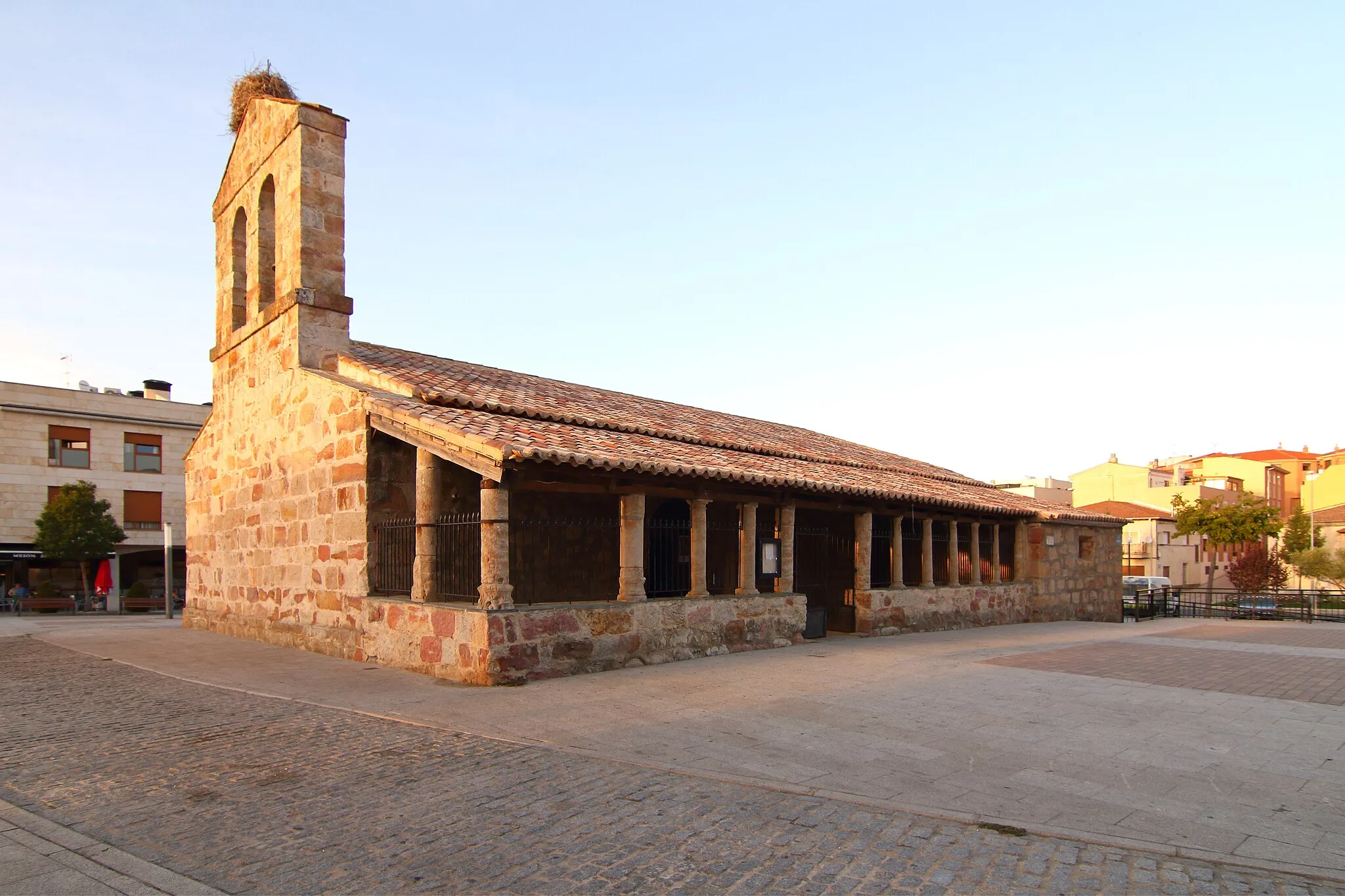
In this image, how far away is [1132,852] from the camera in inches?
159

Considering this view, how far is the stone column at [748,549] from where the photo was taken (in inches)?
464

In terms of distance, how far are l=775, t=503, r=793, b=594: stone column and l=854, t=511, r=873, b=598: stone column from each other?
220 cm

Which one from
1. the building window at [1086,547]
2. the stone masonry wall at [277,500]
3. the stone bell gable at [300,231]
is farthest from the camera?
the building window at [1086,547]

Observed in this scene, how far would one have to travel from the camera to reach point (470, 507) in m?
11.9

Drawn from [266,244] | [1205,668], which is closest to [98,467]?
[266,244]

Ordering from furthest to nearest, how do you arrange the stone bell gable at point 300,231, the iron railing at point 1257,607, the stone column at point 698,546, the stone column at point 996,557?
the iron railing at point 1257,607 → the stone column at point 996,557 → the stone bell gable at point 300,231 → the stone column at point 698,546

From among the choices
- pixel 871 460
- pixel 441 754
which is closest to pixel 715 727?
pixel 441 754

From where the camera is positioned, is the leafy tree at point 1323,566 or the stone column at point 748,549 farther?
the leafy tree at point 1323,566

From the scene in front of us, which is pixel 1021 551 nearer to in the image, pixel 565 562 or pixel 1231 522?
pixel 565 562

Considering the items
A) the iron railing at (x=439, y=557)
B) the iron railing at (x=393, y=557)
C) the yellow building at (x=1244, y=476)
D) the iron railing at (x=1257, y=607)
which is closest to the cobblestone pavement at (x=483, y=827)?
the iron railing at (x=439, y=557)

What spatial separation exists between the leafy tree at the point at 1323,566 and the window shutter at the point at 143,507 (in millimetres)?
42688

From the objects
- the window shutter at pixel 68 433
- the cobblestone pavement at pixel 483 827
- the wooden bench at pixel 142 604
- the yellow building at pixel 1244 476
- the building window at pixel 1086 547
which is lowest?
the wooden bench at pixel 142 604

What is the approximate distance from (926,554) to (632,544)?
754cm

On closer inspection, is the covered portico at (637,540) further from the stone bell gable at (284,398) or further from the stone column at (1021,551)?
the stone bell gable at (284,398)
